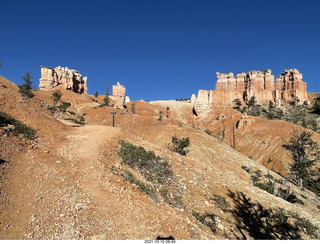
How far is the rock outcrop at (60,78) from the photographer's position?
63.0m

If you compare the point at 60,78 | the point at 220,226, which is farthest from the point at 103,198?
the point at 60,78

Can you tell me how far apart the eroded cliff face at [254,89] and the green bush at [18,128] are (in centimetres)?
7362

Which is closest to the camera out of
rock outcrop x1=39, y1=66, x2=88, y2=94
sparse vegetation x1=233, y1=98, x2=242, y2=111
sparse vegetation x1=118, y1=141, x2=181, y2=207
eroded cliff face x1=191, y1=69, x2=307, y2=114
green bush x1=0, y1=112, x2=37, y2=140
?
sparse vegetation x1=118, y1=141, x2=181, y2=207

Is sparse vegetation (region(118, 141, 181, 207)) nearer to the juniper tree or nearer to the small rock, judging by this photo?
the small rock

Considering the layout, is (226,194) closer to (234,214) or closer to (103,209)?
(234,214)

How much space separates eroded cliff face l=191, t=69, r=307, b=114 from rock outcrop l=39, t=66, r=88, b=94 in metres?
49.6

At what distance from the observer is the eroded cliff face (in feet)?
277

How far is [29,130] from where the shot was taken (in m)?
12.0

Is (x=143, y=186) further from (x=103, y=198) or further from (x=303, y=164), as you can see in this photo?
(x=303, y=164)

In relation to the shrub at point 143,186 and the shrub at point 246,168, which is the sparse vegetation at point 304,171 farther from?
the shrub at point 143,186

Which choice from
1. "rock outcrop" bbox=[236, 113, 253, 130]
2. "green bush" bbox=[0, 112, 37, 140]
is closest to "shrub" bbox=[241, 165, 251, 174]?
"green bush" bbox=[0, 112, 37, 140]

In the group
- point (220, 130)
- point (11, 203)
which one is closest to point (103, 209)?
point (11, 203)

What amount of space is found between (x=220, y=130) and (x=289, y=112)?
35880mm

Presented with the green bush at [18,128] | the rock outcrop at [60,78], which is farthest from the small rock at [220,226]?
the rock outcrop at [60,78]
